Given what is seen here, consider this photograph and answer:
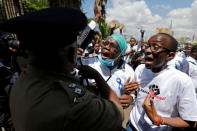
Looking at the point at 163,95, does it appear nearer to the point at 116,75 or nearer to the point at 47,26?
the point at 116,75

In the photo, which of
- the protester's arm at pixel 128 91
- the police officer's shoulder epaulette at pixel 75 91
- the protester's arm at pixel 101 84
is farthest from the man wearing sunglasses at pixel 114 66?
the police officer's shoulder epaulette at pixel 75 91

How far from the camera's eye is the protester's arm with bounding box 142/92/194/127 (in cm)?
135

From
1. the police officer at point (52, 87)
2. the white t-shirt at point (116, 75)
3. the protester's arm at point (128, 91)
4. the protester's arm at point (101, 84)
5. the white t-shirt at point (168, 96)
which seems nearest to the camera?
the police officer at point (52, 87)

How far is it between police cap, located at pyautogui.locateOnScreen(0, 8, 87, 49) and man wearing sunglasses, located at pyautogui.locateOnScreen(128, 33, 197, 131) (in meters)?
1.14

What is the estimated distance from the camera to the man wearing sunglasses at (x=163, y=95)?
136 centimetres

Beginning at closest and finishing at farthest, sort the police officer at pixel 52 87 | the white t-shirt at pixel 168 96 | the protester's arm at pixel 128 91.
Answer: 1. the police officer at pixel 52 87
2. the white t-shirt at pixel 168 96
3. the protester's arm at pixel 128 91

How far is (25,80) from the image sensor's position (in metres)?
0.75

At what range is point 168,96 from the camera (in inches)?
57.1

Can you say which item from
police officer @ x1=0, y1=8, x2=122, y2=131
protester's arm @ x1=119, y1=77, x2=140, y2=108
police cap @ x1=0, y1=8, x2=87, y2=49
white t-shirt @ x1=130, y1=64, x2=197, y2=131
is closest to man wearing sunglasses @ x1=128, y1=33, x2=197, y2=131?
white t-shirt @ x1=130, y1=64, x2=197, y2=131

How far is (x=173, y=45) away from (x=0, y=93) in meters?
2.87

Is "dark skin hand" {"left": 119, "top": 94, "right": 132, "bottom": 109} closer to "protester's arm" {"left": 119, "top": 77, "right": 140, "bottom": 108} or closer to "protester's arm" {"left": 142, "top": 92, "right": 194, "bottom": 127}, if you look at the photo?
"protester's arm" {"left": 119, "top": 77, "right": 140, "bottom": 108}

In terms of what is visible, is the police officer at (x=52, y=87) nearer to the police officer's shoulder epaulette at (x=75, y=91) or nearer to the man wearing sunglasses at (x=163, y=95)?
the police officer's shoulder epaulette at (x=75, y=91)

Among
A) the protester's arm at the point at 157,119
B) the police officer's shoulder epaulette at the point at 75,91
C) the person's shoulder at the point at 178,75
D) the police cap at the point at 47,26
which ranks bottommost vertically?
the protester's arm at the point at 157,119

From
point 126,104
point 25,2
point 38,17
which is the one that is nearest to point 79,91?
point 38,17
